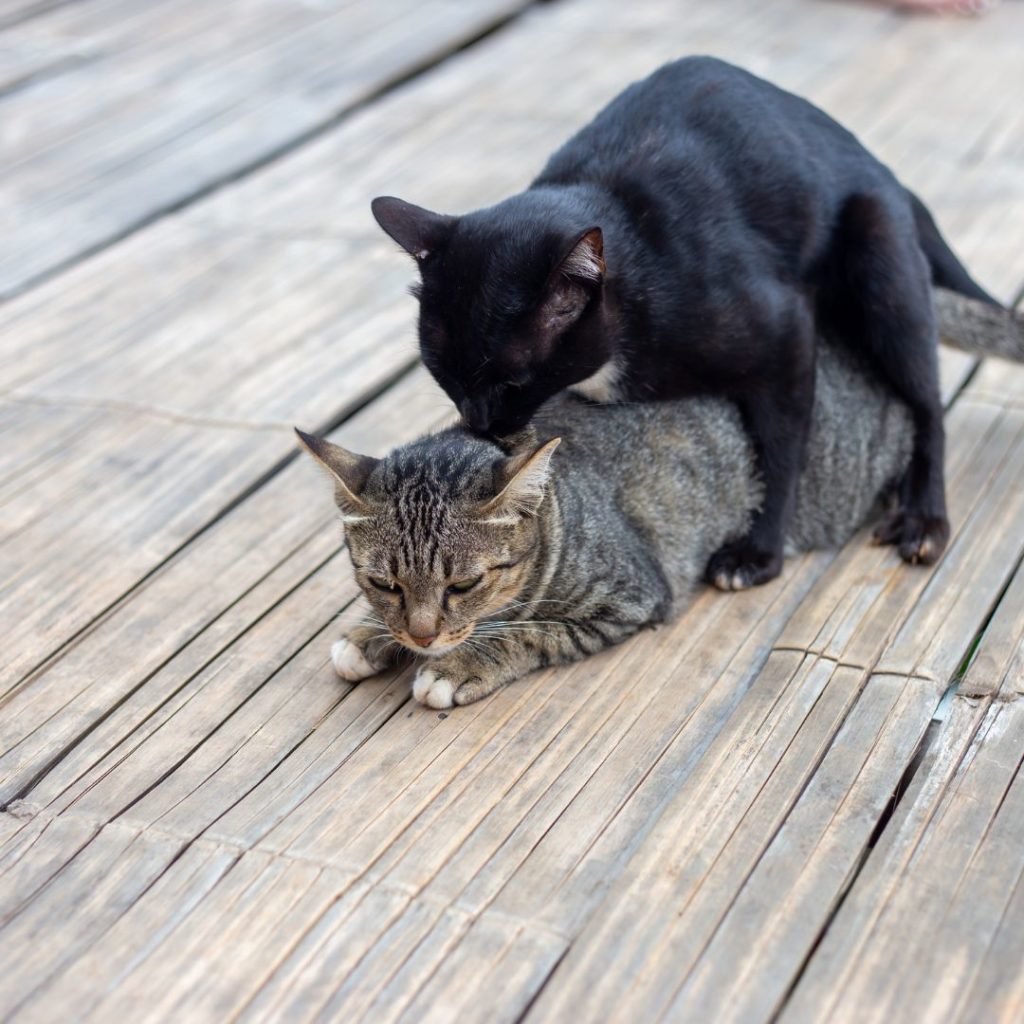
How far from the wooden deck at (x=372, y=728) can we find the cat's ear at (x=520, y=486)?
386 millimetres

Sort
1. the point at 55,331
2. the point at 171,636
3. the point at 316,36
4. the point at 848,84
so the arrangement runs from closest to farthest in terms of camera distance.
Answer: the point at 171,636 < the point at 55,331 < the point at 848,84 < the point at 316,36

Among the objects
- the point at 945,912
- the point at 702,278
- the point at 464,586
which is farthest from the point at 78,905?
the point at 702,278

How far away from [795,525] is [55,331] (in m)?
2.64

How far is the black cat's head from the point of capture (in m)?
3.15

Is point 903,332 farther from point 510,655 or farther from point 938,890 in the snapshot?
point 938,890

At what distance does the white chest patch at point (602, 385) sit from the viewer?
3.37 metres

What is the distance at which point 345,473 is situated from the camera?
3072 millimetres

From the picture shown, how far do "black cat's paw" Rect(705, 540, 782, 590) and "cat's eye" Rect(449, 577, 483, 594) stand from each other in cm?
71

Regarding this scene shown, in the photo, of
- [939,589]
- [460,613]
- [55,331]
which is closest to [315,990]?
[460,613]

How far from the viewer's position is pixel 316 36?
718cm

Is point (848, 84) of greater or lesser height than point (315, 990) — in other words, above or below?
below

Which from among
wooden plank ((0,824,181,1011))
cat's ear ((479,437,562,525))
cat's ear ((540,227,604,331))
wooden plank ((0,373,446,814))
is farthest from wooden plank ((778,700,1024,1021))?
wooden plank ((0,373,446,814))

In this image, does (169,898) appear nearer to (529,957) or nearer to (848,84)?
(529,957)

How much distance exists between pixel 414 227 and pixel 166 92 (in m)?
3.78
